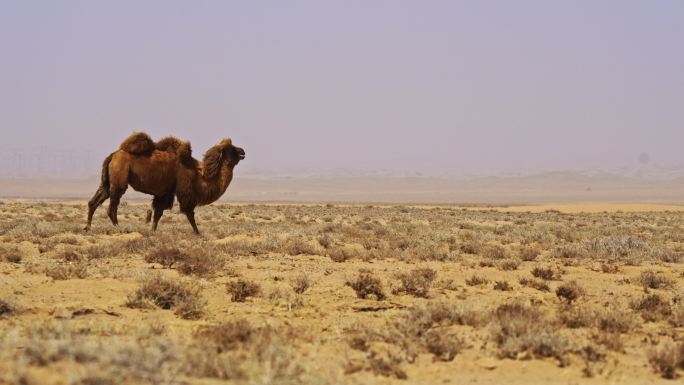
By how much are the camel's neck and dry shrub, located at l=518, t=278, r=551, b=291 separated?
8.07 metres

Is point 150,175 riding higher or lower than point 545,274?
higher

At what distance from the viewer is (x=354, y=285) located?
902 centimetres

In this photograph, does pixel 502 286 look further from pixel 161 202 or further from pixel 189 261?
pixel 161 202

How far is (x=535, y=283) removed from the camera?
10.1 meters

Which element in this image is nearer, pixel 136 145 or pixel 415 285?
pixel 415 285

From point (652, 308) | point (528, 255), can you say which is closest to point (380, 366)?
point (652, 308)

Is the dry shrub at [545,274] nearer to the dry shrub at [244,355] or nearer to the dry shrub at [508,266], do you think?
the dry shrub at [508,266]

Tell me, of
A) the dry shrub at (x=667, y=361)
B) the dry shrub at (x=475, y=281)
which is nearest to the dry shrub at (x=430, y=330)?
the dry shrub at (x=667, y=361)

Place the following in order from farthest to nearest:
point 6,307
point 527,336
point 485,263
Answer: point 485,263 → point 6,307 → point 527,336

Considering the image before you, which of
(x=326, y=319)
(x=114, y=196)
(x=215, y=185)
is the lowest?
(x=326, y=319)

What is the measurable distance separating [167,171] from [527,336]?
11355 millimetres

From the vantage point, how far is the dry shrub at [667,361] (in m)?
5.57

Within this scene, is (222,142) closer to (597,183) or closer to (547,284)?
(547,284)

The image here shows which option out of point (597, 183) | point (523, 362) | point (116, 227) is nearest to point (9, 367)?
point (523, 362)
